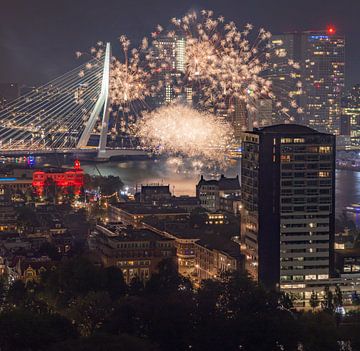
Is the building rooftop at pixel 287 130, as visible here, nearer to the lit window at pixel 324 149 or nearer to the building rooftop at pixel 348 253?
the lit window at pixel 324 149

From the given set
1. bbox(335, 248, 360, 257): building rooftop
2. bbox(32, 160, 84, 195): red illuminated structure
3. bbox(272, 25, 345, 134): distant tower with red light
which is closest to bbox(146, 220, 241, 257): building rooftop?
bbox(335, 248, 360, 257): building rooftop

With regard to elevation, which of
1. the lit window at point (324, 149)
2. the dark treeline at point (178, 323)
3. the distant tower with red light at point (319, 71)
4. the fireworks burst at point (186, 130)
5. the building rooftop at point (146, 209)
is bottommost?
the dark treeline at point (178, 323)

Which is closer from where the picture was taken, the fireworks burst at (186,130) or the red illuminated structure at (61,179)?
the fireworks burst at (186,130)

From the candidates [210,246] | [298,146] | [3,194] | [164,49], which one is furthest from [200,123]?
[298,146]

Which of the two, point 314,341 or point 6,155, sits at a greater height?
point 6,155

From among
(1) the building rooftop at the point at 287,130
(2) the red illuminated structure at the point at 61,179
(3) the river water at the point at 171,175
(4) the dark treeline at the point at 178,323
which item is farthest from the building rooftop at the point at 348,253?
(2) the red illuminated structure at the point at 61,179

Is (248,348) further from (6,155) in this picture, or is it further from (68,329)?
(6,155)

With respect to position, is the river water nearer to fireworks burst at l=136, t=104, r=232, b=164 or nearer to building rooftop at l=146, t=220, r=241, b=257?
fireworks burst at l=136, t=104, r=232, b=164
